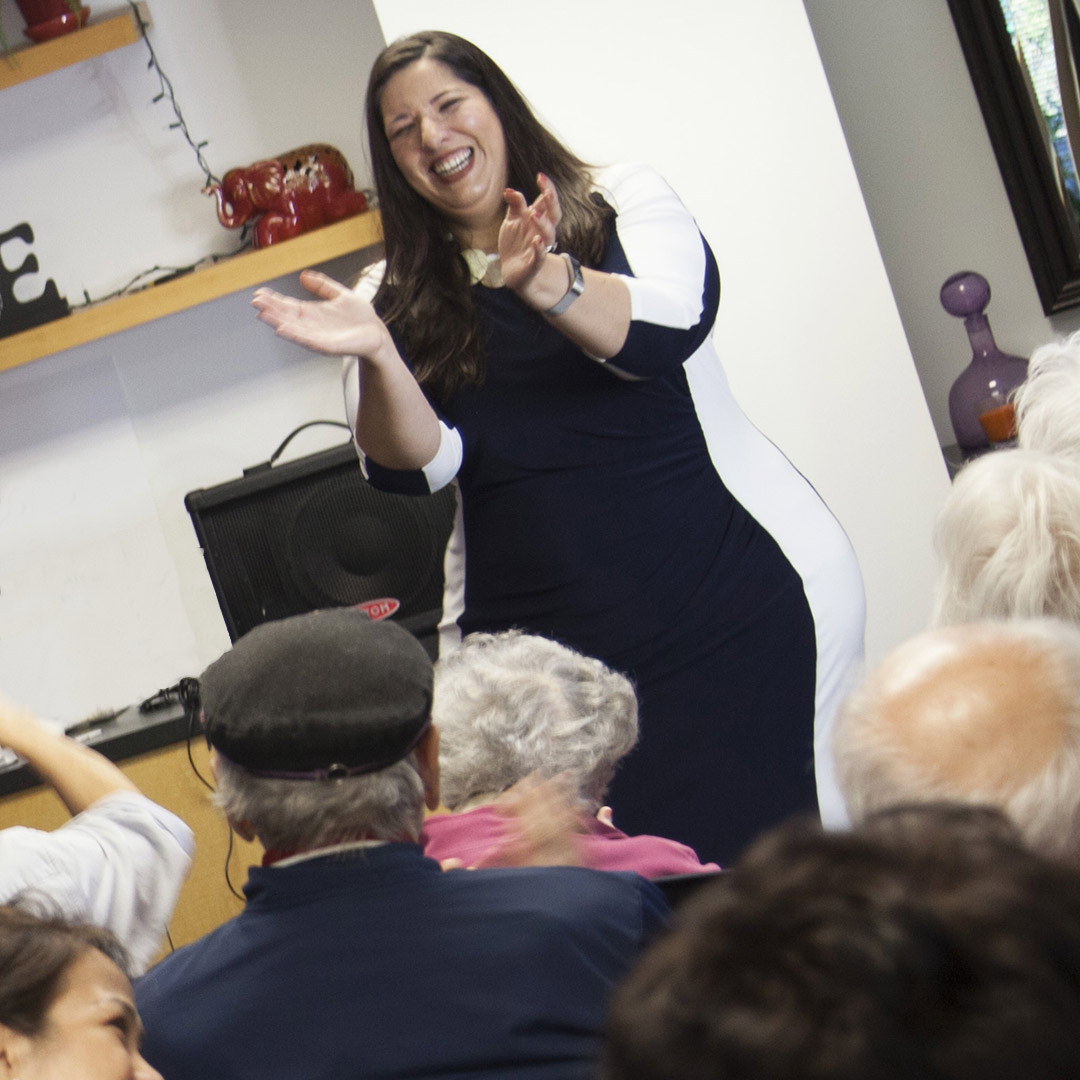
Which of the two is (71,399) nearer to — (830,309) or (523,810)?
(830,309)

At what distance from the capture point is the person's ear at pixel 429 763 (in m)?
1.02

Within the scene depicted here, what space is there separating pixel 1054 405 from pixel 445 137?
906mm

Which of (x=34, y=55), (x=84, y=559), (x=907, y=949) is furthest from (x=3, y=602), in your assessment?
(x=907, y=949)

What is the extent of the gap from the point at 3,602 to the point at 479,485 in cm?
202

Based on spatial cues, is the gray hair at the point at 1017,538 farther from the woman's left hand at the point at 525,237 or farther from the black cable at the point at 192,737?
the black cable at the point at 192,737

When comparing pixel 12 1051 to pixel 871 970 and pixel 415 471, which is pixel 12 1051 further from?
pixel 415 471

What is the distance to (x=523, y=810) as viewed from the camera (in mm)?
1221

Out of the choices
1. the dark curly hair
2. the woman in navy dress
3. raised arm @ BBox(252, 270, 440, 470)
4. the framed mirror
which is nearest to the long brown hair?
the woman in navy dress

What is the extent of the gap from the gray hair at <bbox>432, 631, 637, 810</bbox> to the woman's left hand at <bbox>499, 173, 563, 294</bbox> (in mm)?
475

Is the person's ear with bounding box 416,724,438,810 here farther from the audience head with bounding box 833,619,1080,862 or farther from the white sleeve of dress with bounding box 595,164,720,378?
the white sleeve of dress with bounding box 595,164,720,378

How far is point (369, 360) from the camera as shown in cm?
160

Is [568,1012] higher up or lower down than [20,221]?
lower down

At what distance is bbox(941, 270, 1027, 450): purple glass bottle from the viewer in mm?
2684


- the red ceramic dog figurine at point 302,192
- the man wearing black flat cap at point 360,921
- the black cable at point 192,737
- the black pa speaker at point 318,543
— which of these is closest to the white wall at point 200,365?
the red ceramic dog figurine at point 302,192
